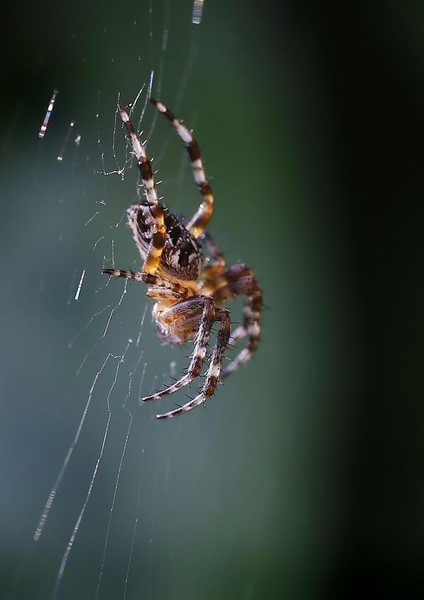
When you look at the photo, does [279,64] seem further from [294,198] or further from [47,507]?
[47,507]

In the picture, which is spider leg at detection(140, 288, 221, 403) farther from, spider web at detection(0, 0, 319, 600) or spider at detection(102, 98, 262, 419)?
spider web at detection(0, 0, 319, 600)

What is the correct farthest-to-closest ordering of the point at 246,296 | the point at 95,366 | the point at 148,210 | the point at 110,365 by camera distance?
1. the point at 95,366
2. the point at 110,365
3. the point at 246,296
4. the point at 148,210

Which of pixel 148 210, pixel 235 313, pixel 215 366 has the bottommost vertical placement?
pixel 215 366

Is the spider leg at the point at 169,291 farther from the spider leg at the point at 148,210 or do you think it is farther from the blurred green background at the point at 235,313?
the blurred green background at the point at 235,313

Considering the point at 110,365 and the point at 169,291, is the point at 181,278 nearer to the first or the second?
the point at 169,291

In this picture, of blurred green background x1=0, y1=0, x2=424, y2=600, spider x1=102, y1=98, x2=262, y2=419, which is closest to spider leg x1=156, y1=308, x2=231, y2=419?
spider x1=102, y1=98, x2=262, y2=419

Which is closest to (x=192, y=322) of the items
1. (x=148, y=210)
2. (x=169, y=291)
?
(x=169, y=291)
